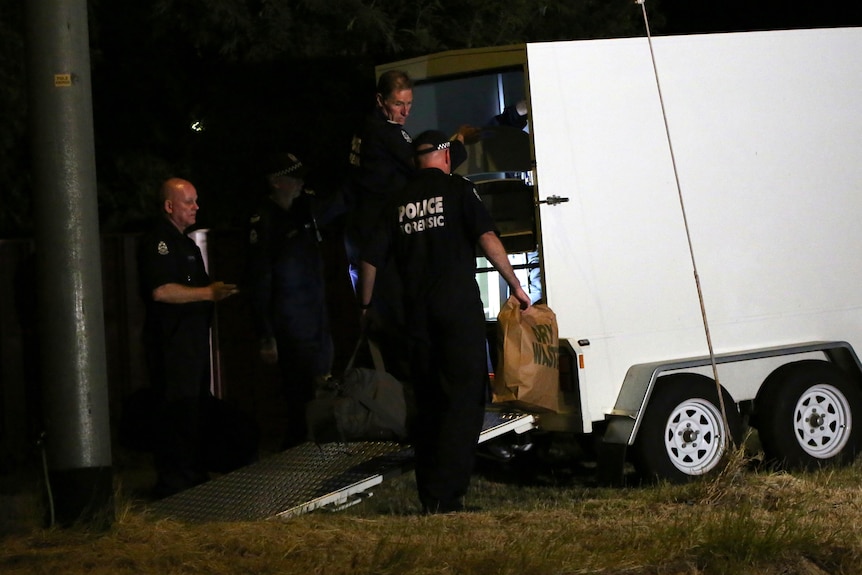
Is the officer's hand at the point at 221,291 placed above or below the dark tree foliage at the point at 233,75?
below

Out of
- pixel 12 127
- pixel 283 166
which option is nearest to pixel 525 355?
pixel 283 166

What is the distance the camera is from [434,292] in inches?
251

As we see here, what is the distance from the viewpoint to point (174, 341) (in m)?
7.43

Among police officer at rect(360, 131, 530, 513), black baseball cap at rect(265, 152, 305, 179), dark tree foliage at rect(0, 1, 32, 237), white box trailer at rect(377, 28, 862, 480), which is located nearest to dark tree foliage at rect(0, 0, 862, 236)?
dark tree foliage at rect(0, 1, 32, 237)

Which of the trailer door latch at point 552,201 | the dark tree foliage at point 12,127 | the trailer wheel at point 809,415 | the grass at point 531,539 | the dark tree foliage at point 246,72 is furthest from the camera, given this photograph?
the dark tree foliage at point 12,127

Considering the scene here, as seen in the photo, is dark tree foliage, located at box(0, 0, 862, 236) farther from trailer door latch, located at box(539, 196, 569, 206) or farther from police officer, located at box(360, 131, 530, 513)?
police officer, located at box(360, 131, 530, 513)

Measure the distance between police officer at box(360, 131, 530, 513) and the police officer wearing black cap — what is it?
61.5 inches

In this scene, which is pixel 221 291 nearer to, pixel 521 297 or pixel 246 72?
pixel 521 297

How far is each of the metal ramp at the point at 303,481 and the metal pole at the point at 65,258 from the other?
2.43ft

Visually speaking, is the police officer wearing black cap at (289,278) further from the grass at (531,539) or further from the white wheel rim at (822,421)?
the white wheel rim at (822,421)

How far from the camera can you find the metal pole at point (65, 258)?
576 cm

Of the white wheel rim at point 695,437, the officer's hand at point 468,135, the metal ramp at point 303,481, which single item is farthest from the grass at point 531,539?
the officer's hand at point 468,135

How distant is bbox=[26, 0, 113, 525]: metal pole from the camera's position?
5.76 m

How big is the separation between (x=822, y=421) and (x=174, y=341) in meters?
3.95
